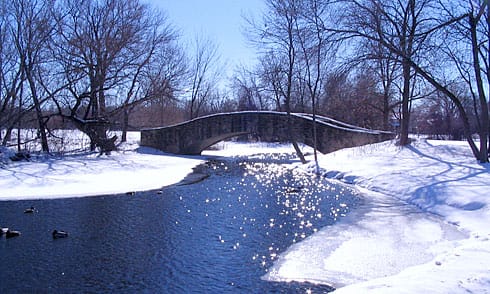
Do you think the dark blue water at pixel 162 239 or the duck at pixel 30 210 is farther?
the duck at pixel 30 210

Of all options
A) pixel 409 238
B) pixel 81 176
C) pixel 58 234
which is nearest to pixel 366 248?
pixel 409 238

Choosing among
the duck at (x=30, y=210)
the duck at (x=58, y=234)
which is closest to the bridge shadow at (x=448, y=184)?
the duck at (x=58, y=234)

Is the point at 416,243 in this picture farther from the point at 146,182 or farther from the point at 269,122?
the point at 269,122

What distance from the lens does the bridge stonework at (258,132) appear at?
21.9 m

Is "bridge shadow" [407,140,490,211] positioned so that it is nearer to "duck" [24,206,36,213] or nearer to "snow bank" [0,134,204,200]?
"snow bank" [0,134,204,200]

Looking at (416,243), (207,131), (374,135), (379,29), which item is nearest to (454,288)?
(416,243)

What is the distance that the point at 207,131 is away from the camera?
1081 inches

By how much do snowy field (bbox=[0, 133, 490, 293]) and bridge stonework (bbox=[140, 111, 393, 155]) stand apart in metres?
1.93

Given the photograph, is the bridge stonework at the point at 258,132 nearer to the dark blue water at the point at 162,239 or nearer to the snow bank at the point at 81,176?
the snow bank at the point at 81,176

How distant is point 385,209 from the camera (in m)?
10.0

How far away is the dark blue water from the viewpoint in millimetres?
5453

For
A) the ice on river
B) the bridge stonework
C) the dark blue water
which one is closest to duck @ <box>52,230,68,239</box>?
the dark blue water

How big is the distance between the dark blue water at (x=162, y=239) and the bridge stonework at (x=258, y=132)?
366 inches

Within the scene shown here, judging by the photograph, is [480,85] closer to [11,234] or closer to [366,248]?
[366,248]
